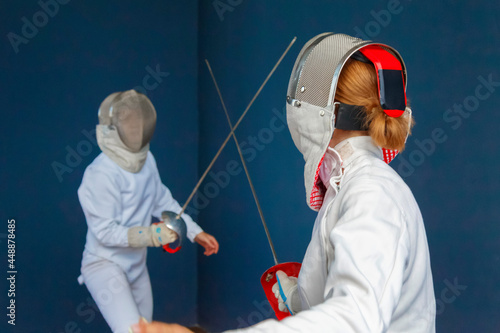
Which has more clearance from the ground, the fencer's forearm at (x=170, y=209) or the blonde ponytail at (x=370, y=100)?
the blonde ponytail at (x=370, y=100)

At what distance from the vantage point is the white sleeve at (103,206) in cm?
202

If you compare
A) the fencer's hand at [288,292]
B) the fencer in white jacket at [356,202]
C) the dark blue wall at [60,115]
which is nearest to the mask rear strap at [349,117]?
the fencer in white jacket at [356,202]

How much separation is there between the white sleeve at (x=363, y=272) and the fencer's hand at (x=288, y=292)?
16.8 inches

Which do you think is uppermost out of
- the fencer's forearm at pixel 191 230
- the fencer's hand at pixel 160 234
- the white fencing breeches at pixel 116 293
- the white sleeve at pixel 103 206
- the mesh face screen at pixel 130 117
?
the mesh face screen at pixel 130 117

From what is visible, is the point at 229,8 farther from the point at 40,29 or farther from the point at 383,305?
the point at 383,305

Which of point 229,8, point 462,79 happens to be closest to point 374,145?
point 462,79

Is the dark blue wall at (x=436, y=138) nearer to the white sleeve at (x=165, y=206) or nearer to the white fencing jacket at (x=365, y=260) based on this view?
the white sleeve at (x=165, y=206)

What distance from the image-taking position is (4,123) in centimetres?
252

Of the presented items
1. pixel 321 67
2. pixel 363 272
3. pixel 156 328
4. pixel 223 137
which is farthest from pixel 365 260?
pixel 223 137

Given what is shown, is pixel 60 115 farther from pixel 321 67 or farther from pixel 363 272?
pixel 363 272

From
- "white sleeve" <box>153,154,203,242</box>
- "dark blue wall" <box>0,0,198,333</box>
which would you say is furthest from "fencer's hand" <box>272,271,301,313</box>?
"dark blue wall" <box>0,0,198,333</box>

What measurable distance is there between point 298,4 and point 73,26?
1322mm

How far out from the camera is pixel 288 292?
48.7 inches

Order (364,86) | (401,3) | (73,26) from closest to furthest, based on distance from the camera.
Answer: (364,86) → (401,3) → (73,26)
